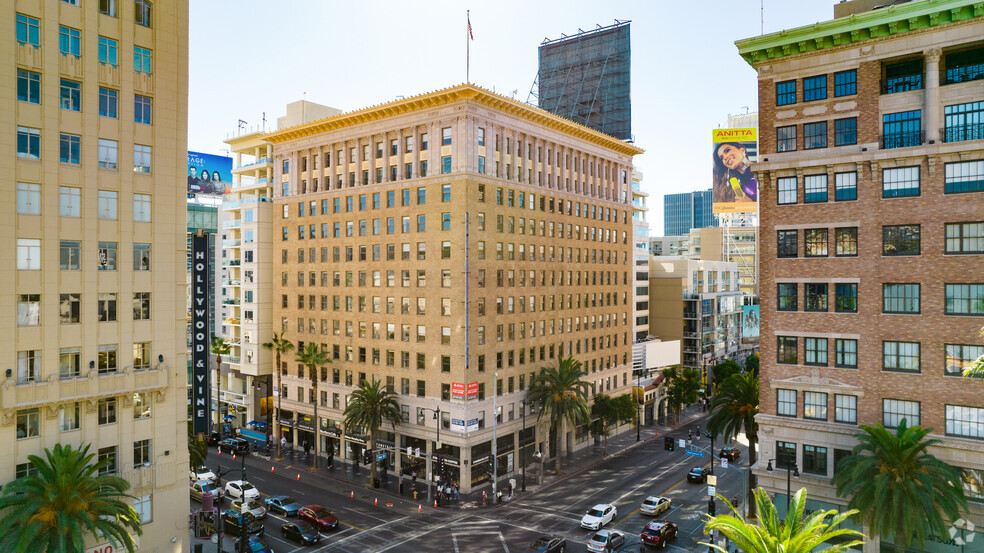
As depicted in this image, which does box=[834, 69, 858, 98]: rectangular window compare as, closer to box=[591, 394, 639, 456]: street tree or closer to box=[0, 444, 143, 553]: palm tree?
box=[591, 394, 639, 456]: street tree

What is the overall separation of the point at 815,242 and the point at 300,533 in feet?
136

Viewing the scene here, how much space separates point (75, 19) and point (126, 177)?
29.0 feet

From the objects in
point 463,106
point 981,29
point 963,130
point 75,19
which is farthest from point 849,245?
point 75,19

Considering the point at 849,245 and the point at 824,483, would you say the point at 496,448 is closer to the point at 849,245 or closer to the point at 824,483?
the point at 824,483

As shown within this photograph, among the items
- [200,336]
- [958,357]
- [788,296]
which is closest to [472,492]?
[200,336]

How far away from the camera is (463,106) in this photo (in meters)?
57.2

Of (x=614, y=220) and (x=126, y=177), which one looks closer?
(x=126, y=177)

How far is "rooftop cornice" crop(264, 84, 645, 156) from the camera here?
5719 centimetres

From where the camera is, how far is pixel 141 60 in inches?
1417

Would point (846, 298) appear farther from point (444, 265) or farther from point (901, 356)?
point (444, 265)

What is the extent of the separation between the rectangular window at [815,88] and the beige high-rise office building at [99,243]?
4047cm

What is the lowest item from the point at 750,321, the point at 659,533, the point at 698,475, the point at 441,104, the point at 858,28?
the point at 698,475

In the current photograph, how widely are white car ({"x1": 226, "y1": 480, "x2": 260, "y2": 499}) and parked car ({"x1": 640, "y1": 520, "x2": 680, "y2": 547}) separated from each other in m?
32.3

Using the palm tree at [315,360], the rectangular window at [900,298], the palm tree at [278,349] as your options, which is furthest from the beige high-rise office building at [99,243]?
the rectangular window at [900,298]
